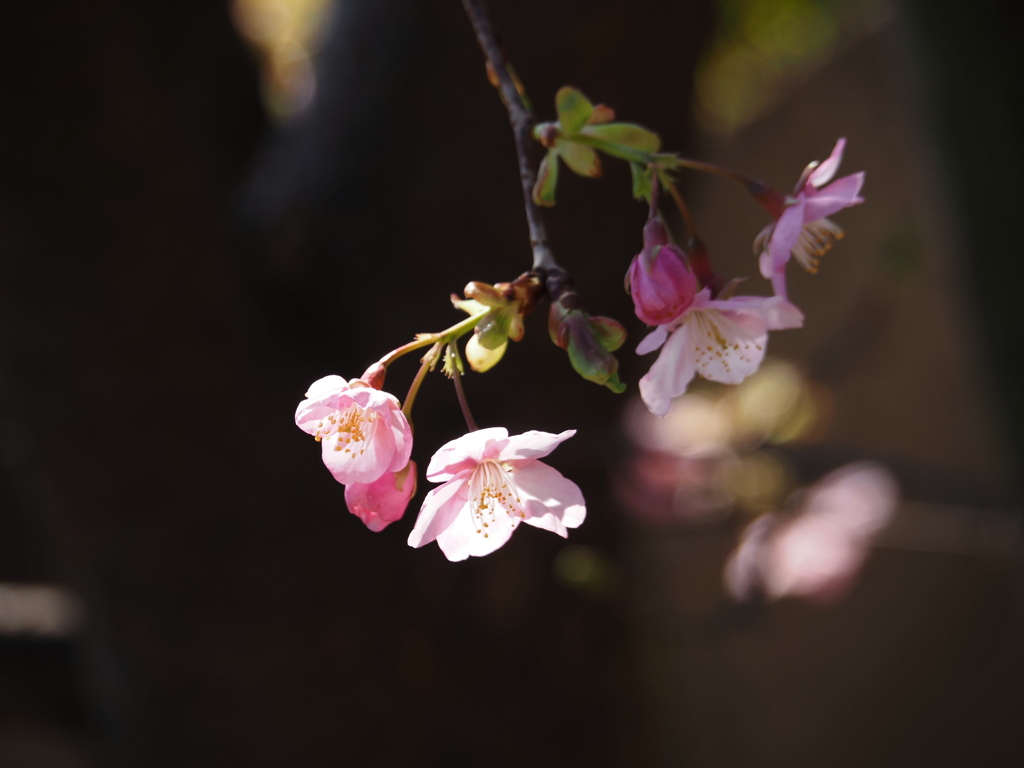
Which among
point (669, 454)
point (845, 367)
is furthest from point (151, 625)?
point (845, 367)

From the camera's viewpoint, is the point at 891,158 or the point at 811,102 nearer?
the point at 891,158

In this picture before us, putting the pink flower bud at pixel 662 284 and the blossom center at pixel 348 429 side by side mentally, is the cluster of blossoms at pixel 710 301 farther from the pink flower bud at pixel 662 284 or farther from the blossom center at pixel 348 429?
the blossom center at pixel 348 429

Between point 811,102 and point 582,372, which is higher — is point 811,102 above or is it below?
above

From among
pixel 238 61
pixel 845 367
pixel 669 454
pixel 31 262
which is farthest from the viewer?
pixel 845 367

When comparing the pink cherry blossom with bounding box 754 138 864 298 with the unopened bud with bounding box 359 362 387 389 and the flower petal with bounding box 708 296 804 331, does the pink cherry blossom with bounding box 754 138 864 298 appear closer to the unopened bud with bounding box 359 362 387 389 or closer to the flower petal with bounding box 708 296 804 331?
the flower petal with bounding box 708 296 804 331

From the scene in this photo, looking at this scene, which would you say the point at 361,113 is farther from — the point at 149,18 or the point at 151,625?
the point at 151,625

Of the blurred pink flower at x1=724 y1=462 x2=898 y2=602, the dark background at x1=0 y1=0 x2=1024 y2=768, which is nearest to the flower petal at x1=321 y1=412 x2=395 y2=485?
the dark background at x1=0 y1=0 x2=1024 y2=768

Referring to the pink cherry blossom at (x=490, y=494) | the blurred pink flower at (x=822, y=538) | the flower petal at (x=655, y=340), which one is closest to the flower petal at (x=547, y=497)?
the pink cherry blossom at (x=490, y=494)
